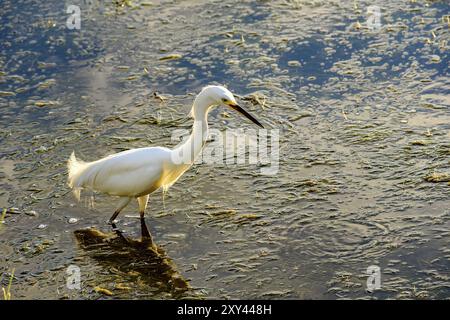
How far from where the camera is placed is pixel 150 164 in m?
5.56

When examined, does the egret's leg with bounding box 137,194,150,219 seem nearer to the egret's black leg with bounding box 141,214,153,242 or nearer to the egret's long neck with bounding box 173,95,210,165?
the egret's black leg with bounding box 141,214,153,242

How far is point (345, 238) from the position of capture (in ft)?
17.6

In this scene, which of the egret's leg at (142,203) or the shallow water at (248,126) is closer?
the shallow water at (248,126)

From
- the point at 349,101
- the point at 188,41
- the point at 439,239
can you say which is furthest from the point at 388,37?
the point at 439,239

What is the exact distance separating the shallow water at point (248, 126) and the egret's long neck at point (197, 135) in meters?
0.51

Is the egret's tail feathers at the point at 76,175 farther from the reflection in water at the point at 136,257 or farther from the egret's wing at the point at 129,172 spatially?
the reflection in water at the point at 136,257

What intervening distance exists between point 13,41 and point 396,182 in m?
5.34

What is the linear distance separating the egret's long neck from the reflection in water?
61 cm

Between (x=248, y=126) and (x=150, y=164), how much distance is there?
1.80m

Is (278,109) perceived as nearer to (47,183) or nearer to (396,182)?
(396,182)

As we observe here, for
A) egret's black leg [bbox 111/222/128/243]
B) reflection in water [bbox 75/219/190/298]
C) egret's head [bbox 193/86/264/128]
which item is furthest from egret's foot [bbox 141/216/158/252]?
egret's head [bbox 193/86/264/128]

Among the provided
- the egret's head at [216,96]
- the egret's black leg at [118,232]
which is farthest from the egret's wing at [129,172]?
the egret's head at [216,96]

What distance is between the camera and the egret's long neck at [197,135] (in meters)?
5.55

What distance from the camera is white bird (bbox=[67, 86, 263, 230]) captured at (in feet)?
18.2
